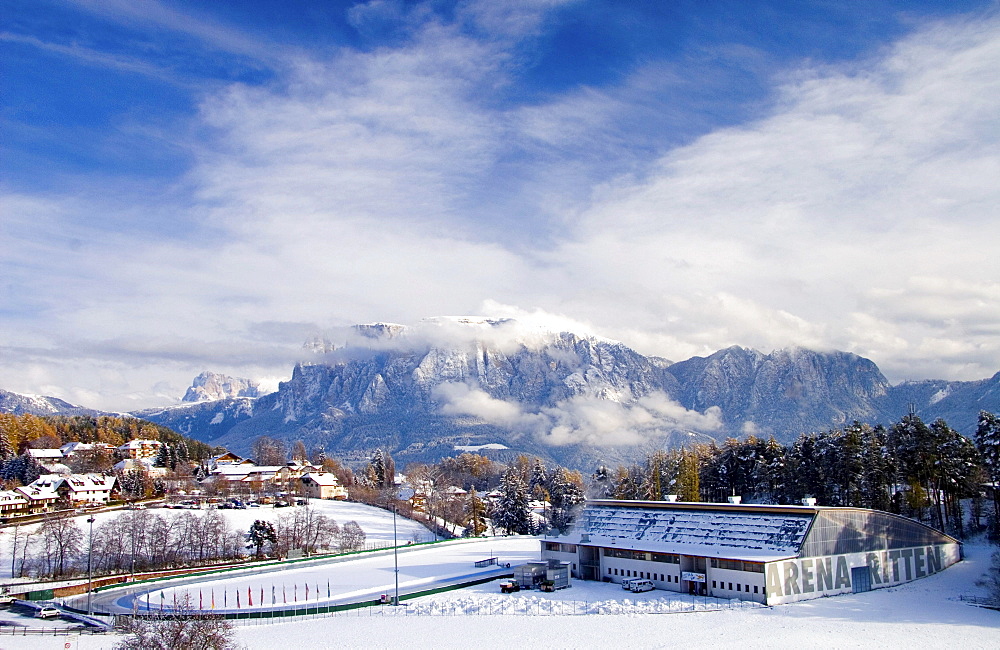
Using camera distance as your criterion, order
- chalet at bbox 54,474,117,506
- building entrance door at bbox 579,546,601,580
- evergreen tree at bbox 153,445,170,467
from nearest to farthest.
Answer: building entrance door at bbox 579,546,601,580, chalet at bbox 54,474,117,506, evergreen tree at bbox 153,445,170,467

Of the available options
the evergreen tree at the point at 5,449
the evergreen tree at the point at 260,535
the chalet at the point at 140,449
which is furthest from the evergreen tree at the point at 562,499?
the evergreen tree at the point at 5,449

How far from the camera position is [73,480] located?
113 meters

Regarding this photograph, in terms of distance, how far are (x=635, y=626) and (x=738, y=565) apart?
12.6m

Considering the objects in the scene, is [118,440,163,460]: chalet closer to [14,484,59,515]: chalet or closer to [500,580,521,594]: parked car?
[14,484,59,515]: chalet

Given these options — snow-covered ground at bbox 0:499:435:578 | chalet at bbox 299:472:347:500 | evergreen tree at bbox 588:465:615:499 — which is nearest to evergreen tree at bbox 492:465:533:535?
snow-covered ground at bbox 0:499:435:578

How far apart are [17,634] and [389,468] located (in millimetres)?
126733

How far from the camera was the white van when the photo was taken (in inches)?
2362

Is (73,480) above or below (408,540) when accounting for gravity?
above

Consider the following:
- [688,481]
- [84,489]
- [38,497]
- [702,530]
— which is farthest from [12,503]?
[702,530]

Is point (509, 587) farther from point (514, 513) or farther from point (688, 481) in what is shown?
point (514, 513)

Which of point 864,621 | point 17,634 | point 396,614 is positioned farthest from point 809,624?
point 17,634

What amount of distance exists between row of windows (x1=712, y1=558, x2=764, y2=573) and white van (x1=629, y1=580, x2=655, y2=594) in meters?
5.63

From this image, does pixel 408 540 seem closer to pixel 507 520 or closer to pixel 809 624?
pixel 507 520

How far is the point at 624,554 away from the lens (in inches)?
2559
